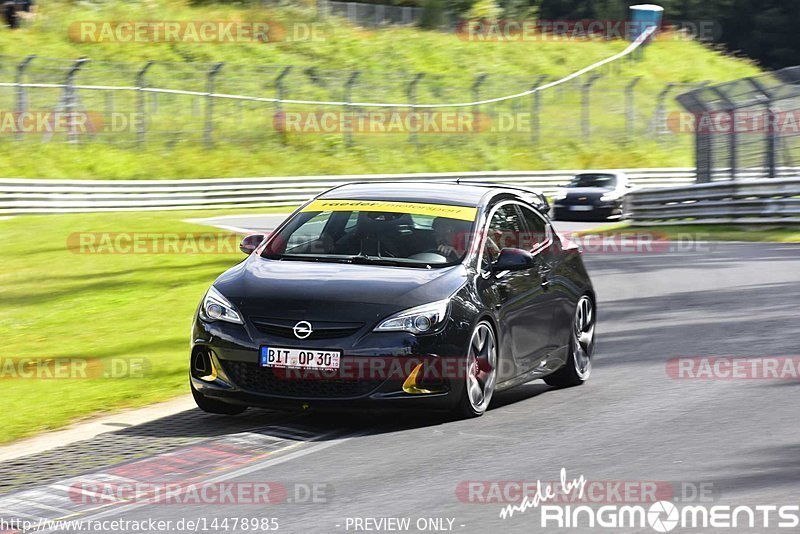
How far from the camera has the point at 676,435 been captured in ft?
26.0

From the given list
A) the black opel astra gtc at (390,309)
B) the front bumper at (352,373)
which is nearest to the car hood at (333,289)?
the black opel astra gtc at (390,309)

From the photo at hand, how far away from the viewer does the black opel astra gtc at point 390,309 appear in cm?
809

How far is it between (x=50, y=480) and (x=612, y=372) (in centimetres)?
504

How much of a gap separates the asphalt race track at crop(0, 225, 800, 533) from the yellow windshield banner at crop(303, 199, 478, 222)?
1359 mm

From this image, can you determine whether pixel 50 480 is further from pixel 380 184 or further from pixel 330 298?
pixel 380 184

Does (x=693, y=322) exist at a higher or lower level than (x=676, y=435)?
lower

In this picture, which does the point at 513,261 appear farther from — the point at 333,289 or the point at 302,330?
the point at 302,330

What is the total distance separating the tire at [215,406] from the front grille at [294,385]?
36cm

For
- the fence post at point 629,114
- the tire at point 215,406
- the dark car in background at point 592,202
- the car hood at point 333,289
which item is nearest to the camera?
the car hood at point 333,289

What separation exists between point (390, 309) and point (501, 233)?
69.1 inches

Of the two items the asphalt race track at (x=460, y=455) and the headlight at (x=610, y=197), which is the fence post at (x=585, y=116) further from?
the asphalt race track at (x=460, y=455)

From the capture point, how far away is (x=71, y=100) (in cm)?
3244

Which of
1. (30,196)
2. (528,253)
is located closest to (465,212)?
(528,253)

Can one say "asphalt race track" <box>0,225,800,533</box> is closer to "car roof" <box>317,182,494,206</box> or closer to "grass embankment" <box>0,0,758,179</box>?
"car roof" <box>317,182,494,206</box>
